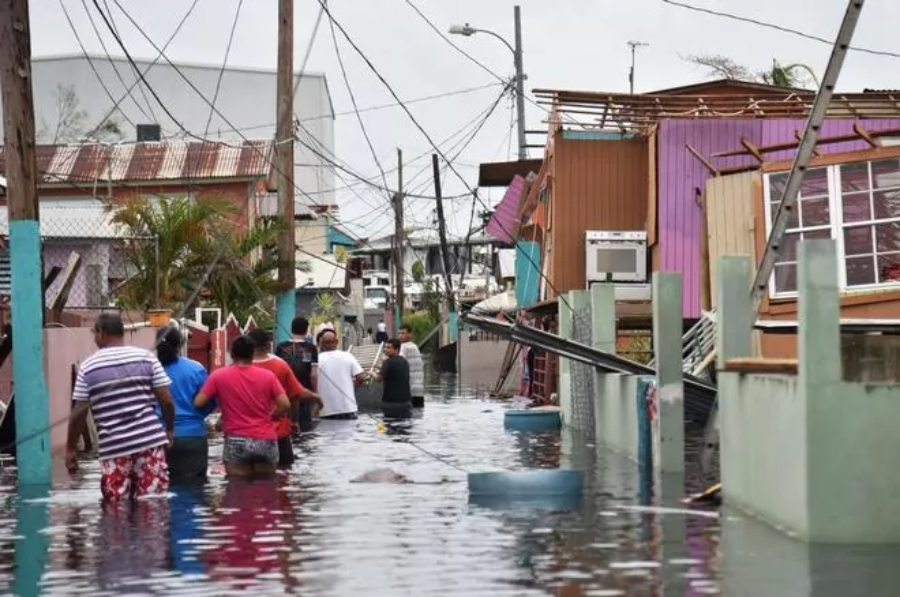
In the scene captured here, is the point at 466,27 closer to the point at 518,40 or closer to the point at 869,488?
the point at 518,40

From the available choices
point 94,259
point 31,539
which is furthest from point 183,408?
point 94,259

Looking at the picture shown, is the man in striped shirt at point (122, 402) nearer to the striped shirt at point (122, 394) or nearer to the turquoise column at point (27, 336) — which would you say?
the striped shirt at point (122, 394)

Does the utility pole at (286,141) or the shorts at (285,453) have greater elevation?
the utility pole at (286,141)

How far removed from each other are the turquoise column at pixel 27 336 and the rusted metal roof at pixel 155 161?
3429 centimetres

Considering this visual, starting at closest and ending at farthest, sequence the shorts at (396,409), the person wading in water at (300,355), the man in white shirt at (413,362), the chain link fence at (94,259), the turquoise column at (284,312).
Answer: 1. the person wading in water at (300,355)
2. the chain link fence at (94,259)
3. the shorts at (396,409)
4. the man in white shirt at (413,362)
5. the turquoise column at (284,312)

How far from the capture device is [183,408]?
15.1m

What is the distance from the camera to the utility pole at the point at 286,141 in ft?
109

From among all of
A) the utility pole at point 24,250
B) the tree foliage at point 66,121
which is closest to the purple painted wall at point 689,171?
the utility pole at point 24,250

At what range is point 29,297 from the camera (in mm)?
16734

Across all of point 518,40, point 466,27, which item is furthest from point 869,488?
point 518,40

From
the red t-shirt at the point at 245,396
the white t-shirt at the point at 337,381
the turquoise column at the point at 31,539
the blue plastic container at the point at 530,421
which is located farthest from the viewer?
the blue plastic container at the point at 530,421

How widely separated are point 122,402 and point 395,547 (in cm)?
294

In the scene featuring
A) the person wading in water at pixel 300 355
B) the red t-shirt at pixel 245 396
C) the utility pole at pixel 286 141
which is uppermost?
the utility pole at pixel 286 141

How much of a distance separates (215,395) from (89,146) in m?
42.0
